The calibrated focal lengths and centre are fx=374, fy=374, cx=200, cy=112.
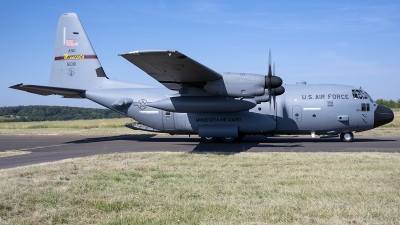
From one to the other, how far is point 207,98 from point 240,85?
248cm

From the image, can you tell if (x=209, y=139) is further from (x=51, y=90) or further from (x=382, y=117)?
(x=382, y=117)

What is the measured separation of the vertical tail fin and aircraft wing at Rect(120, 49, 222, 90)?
697 cm

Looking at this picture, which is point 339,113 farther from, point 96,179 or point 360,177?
point 96,179

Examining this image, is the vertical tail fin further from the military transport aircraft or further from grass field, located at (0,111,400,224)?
grass field, located at (0,111,400,224)

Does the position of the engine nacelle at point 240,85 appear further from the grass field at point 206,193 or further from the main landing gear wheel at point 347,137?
the main landing gear wheel at point 347,137

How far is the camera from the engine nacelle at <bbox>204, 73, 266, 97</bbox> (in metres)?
17.0

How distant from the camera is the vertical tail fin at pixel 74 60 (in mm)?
23547

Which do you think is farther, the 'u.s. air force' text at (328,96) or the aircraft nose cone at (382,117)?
the 'u.s. air force' text at (328,96)

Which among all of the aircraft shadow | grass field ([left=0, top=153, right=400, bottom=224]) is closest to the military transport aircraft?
the aircraft shadow

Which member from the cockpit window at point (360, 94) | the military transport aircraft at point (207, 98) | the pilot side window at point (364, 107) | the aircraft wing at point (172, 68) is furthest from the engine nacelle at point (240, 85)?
the pilot side window at point (364, 107)

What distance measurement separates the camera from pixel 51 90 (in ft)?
69.1

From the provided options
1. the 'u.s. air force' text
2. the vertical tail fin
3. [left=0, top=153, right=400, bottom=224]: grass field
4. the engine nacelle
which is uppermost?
the vertical tail fin

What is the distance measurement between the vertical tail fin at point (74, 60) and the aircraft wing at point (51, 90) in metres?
0.65

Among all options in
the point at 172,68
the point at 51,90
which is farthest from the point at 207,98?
the point at 51,90
